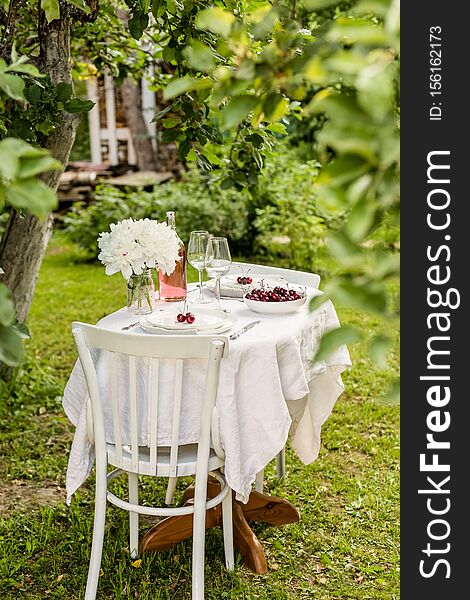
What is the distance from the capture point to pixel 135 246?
274 centimetres

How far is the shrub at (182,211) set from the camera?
7.54 meters

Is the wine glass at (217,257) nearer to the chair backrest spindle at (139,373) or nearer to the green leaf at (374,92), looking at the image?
the chair backrest spindle at (139,373)

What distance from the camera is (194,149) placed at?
325 cm

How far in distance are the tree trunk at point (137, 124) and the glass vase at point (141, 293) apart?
8119 mm

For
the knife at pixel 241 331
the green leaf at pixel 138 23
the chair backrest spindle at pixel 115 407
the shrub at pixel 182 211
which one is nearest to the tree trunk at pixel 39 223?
the green leaf at pixel 138 23

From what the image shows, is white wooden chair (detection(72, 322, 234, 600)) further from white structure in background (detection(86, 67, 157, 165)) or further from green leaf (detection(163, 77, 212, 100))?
white structure in background (detection(86, 67, 157, 165))

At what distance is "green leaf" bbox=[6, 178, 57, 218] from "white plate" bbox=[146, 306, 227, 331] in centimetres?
165

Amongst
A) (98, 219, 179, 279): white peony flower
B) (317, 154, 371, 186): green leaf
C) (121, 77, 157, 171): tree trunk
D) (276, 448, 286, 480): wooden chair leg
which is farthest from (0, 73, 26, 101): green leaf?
(121, 77, 157, 171): tree trunk

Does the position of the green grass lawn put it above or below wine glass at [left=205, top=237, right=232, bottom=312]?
below

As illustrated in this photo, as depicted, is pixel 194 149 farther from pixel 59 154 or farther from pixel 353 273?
pixel 353 273

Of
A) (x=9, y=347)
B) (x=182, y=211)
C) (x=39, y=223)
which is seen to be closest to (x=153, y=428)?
(x=9, y=347)

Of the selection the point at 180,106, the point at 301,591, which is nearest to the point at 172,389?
the point at 301,591

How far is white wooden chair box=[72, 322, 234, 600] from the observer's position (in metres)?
2.32

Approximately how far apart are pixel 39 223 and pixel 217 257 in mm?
1439
